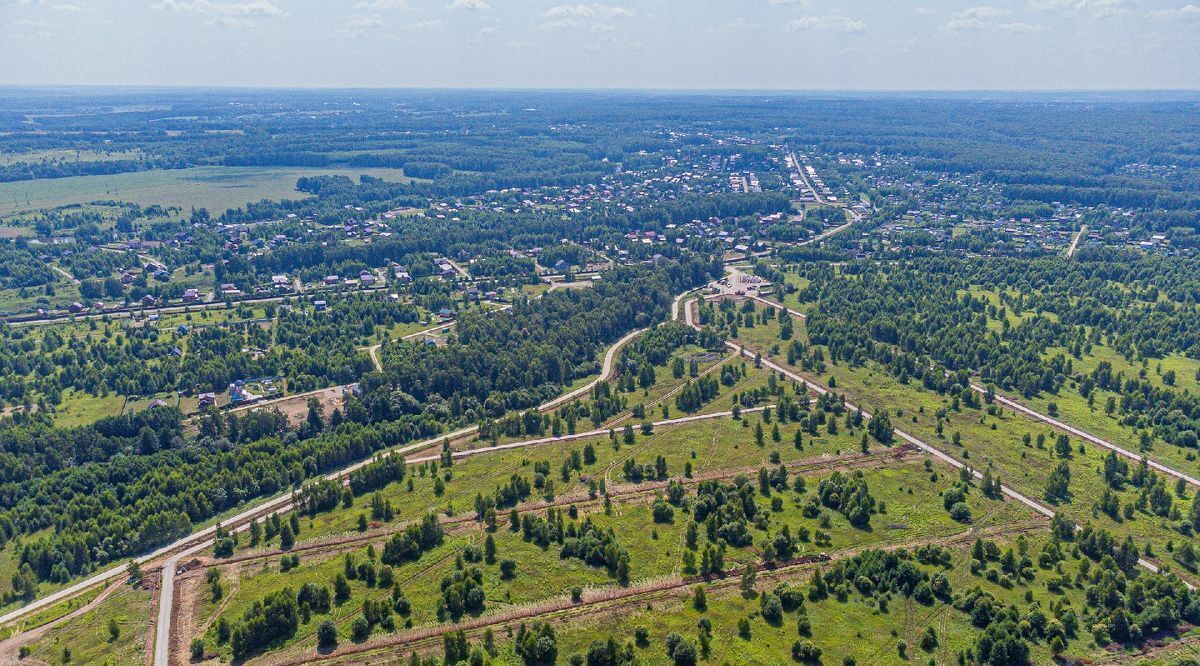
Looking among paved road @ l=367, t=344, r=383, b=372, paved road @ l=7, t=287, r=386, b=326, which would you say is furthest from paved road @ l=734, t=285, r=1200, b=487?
paved road @ l=7, t=287, r=386, b=326

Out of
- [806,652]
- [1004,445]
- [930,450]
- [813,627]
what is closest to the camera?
[806,652]

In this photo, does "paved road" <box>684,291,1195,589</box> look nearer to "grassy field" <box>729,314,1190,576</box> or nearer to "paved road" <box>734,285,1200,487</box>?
"grassy field" <box>729,314,1190,576</box>

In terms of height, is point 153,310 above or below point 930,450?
above

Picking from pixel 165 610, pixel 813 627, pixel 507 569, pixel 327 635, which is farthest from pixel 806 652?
pixel 165 610

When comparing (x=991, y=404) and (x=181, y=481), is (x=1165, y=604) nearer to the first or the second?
(x=991, y=404)

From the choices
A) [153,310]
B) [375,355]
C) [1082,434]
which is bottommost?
[1082,434]

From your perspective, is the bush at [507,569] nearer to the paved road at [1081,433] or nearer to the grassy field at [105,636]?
the grassy field at [105,636]

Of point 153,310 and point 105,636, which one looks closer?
point 105,636

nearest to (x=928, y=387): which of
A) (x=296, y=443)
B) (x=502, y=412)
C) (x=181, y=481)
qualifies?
(x=502, y=412)

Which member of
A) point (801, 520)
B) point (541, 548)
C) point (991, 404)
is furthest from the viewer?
point (991, 404)

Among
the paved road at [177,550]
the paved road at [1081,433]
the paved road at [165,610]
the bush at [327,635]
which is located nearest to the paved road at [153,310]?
the paved road at [177,550]

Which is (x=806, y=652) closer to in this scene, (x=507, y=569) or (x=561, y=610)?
(x=561, y=610)
